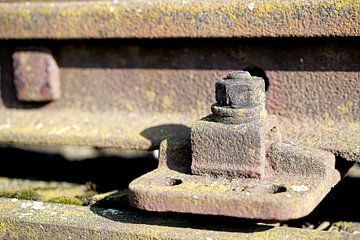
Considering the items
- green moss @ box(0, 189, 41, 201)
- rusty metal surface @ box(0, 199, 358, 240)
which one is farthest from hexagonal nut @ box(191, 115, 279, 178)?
green moss @ box(0, 189, 41, 201)

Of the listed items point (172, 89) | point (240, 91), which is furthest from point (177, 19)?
point (240, 91)

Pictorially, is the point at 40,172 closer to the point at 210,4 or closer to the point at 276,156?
the point at 210,4

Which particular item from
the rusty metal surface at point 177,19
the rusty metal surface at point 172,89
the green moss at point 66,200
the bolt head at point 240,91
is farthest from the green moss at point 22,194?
the bolt head at point 240,91

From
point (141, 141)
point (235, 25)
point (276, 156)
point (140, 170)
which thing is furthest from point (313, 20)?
point (140, 170)

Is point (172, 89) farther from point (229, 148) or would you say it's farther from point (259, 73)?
point (229, 148)

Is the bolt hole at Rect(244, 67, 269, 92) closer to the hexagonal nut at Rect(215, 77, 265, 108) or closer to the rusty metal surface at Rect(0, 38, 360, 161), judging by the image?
the rusty metal surface at Rect(0, 38, 360, 161)

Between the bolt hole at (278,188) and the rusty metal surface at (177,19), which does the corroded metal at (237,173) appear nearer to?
the bolt hole at (278,188)
